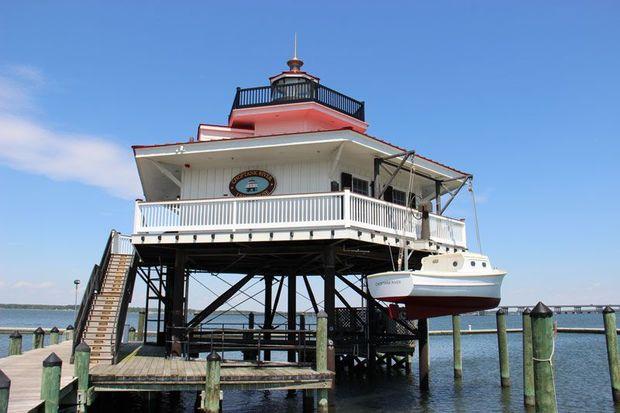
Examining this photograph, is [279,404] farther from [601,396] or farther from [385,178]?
[601,396]

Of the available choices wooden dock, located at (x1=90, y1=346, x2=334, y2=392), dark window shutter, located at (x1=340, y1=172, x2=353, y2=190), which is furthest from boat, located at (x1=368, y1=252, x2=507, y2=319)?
dark window shutter, located at (x1=340, y1=172, x2=353, y2=190)

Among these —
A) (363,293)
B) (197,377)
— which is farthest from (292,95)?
(197,377)

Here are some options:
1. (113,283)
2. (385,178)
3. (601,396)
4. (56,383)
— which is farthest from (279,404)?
(601,396)

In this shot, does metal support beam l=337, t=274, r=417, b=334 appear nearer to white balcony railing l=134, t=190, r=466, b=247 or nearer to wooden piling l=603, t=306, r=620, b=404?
white balcony railing l=134, t=190, r=466, b=247

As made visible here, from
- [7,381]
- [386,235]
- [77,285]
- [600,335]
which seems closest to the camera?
[7,381]

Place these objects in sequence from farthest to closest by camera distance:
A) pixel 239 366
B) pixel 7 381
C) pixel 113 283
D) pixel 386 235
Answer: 1. pixel 113 283
2. pixel 386 235
3. pixel 239 366
4. pixel 7 381

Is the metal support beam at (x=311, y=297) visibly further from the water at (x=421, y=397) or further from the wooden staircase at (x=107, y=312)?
the wooden staircase at (x=107, y=312)

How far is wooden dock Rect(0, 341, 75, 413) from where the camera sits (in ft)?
36.4

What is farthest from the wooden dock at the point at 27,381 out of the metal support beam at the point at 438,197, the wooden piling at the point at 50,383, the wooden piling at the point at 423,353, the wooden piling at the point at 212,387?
the metal support beam at the point at 438,197

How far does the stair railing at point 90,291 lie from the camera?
58.5 ft

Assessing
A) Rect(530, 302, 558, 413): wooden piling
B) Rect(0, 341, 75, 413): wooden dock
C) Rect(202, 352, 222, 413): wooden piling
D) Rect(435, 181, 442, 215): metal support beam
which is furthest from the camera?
Rect(435, 181, 442, 215): metal support beam

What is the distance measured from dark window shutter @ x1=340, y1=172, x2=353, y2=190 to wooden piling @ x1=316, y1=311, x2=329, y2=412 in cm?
660

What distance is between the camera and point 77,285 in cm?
3819

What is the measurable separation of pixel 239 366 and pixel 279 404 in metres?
5.28
